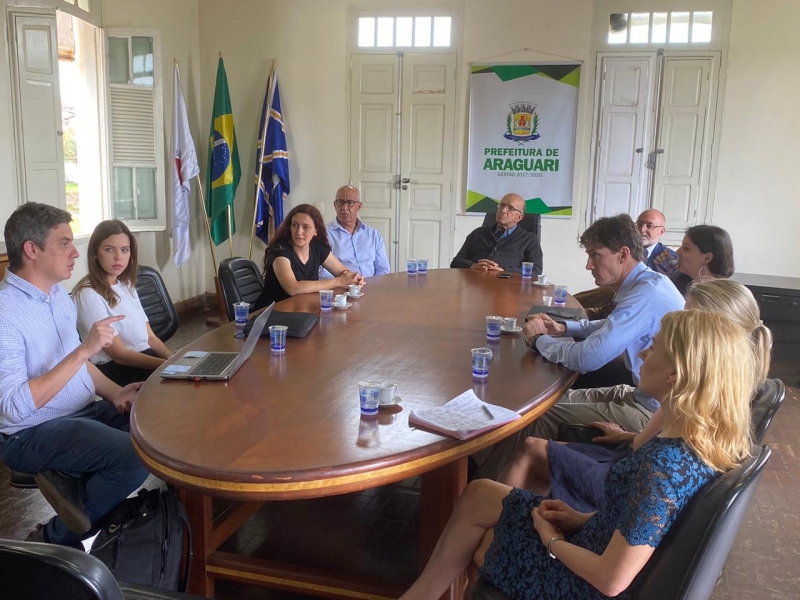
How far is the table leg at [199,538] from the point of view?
84.8 inches

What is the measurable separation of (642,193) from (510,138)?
4.20 ft

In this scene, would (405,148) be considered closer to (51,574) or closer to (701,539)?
(701,539)

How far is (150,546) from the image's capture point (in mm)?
1997

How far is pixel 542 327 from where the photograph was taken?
260 cm

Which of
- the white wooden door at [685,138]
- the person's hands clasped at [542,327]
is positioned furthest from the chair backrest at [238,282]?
the white wooden door at [685,138]

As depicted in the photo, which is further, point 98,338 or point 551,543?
point 98,338

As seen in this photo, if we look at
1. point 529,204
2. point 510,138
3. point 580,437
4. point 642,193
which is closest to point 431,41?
point 510,138

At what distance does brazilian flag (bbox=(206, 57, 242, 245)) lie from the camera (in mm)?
6555

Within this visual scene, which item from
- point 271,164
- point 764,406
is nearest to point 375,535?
point 764,406

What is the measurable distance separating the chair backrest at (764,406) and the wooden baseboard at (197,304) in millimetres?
5463

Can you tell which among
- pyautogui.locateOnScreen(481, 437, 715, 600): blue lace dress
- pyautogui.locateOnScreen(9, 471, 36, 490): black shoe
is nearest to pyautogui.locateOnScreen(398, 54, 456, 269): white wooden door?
pyautogui.locateOnScreen(9, 471, 36, 490): black shoe

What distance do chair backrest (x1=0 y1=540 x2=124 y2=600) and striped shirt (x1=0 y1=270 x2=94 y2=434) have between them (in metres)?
1.15

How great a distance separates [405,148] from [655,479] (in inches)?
224

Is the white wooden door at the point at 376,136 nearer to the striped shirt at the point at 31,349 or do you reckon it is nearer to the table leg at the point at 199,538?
the striped shirt at the point at 31,349
